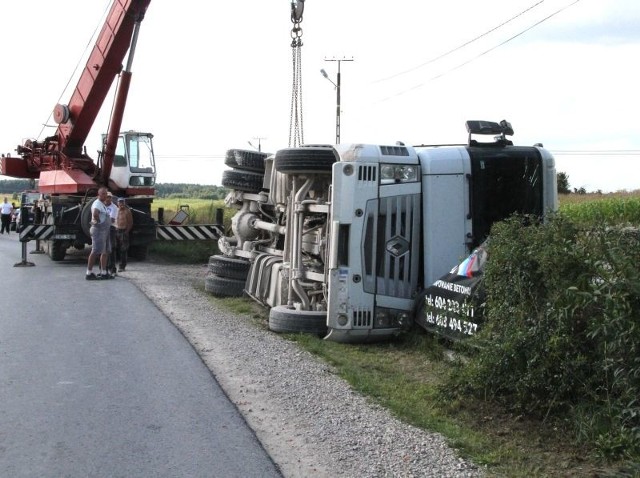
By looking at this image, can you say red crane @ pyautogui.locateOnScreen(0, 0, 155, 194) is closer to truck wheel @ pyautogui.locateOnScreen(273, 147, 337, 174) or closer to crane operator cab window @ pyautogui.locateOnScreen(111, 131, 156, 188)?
crane operator cab window @ pyautogui.locateOnScreen(111, 131, 156, 188)

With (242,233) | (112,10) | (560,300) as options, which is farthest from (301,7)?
(560,300)

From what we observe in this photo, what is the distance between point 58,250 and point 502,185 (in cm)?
1430

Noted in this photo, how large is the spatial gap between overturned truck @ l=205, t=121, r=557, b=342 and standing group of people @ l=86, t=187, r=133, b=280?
7042mm

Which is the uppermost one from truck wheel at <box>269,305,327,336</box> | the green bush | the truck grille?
the green bush

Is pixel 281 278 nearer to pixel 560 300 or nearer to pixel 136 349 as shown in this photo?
pixel 136 349

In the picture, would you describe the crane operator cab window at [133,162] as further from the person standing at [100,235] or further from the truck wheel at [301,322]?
the truck wheel at [301,322]

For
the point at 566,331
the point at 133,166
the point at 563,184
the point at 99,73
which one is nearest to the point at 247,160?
the point at 566,331

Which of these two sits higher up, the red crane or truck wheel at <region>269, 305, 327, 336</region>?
the red crane

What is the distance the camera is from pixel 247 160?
13.9m

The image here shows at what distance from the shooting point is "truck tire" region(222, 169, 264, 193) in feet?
45.3

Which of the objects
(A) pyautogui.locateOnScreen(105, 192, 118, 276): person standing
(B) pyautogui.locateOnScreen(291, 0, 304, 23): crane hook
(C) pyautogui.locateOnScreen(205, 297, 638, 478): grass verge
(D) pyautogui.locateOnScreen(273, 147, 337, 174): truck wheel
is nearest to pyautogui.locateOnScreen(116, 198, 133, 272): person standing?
(A) pyautogui.locateOnScreen(105, 192, 118, 276): person standing

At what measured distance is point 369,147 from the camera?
9516 mm

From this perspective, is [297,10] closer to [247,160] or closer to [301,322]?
[247,160]

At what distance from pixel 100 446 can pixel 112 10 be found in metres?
17.3
